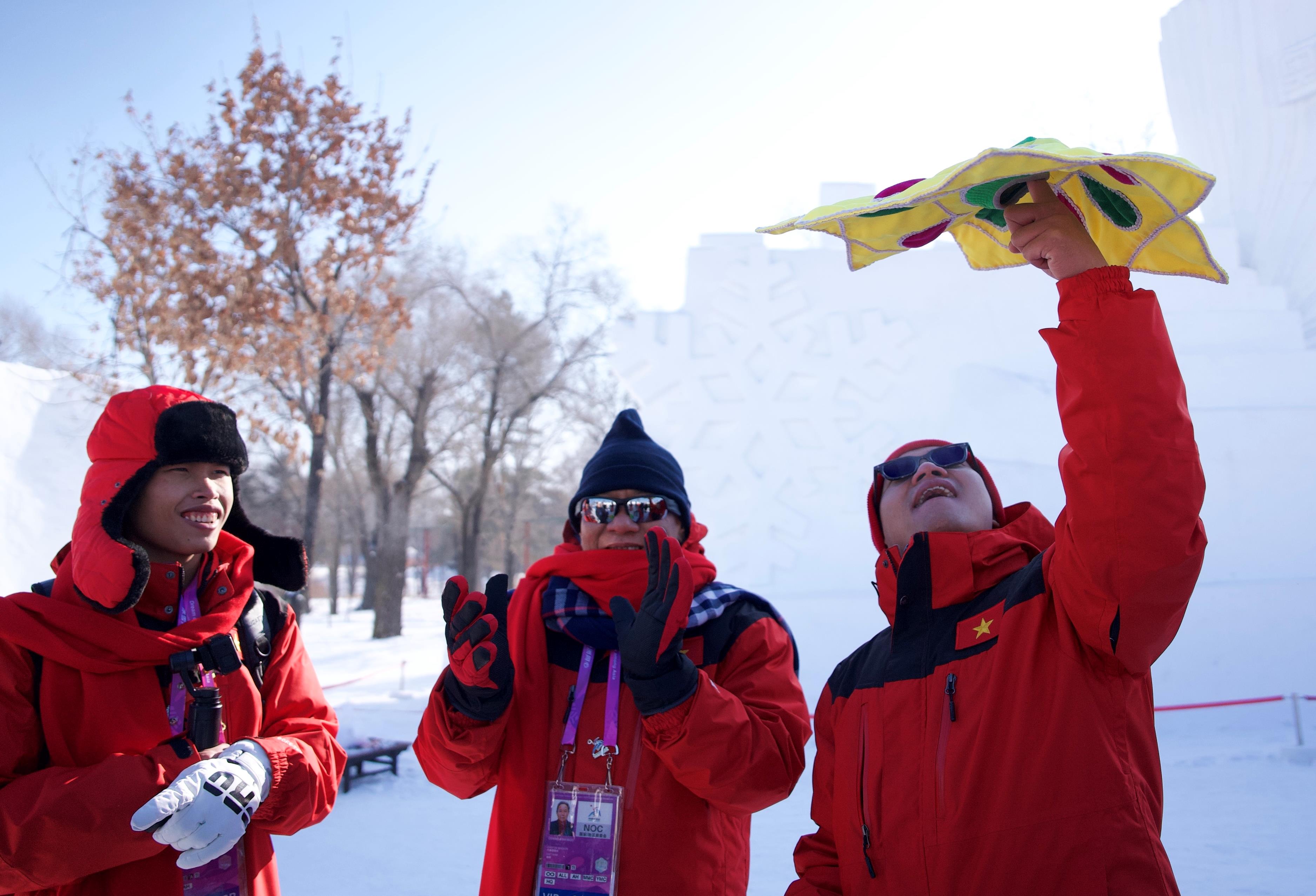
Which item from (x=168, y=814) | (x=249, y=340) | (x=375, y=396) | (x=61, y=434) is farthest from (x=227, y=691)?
(x=375, y=396)

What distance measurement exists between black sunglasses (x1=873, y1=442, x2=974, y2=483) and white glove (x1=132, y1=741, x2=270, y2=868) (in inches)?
58.9

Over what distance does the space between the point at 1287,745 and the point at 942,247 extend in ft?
17.3

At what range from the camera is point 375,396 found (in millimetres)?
18203

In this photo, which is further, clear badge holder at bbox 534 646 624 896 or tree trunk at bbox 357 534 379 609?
tree trunk at bbox 357 534 379 609

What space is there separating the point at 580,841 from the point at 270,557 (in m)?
1.15

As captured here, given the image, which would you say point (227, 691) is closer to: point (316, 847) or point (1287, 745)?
point (316, 847)

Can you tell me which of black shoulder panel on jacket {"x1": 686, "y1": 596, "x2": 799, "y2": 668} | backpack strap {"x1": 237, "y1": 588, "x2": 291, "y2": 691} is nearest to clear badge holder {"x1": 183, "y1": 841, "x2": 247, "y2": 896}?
backpack strap {"x1": 237, "y1": 588, "x2": 291, "y2": 691}

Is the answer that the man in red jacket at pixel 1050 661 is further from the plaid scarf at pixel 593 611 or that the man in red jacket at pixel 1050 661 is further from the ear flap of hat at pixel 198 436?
the ear flap of hat at pixel 198 436

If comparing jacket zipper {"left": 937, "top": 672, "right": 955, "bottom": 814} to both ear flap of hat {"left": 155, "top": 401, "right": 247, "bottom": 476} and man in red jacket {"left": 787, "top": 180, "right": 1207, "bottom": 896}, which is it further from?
ear flap of hat {"left": 155, "top": 401, "right": 247, "bottom": 476}

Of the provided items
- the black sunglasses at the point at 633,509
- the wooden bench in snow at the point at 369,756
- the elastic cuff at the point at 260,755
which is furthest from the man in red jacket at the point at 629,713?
the wooden bench in snow at the point at 369,756

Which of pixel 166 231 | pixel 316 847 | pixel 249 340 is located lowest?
pixel 316 847

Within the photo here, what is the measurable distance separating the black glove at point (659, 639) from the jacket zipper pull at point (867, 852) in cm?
41

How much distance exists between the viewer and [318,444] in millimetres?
12672

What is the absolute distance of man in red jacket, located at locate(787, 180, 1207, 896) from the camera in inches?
50.8
